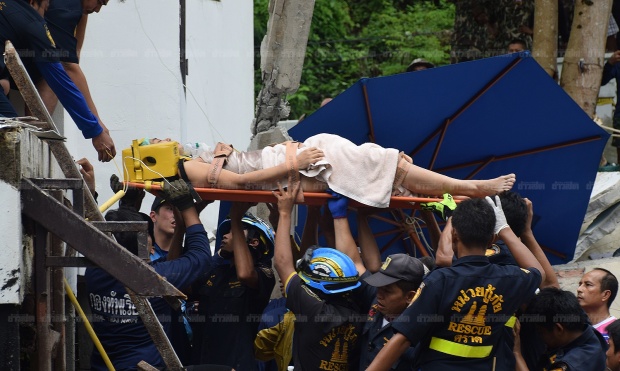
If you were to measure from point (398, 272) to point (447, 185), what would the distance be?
111 centimetres

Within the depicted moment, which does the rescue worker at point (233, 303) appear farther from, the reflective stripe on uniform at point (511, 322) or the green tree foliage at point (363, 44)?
the green tree foliage at point (363, 44)

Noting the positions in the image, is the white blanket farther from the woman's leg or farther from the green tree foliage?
the green tree foliage

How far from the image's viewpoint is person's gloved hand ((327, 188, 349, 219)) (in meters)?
5.27

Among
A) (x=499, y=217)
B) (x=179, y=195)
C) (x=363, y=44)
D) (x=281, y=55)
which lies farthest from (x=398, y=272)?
→ (x=363, y=44)

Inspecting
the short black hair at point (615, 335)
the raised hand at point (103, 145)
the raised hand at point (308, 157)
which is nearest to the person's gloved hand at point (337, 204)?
the raised hand at point (308, 157)

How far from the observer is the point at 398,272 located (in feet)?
14.6

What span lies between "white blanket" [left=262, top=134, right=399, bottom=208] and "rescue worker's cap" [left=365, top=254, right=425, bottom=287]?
2.54 feet

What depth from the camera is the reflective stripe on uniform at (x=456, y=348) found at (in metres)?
4.25

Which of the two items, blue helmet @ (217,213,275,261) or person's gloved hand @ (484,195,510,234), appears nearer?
person's gloved hand @ (484,195,510,234)

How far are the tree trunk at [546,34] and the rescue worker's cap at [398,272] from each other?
4.52 metres

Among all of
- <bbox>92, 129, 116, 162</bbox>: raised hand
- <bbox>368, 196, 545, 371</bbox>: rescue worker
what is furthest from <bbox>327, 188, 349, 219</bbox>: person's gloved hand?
<bbox>92, 129, 116, 162</bbox>: raised hand

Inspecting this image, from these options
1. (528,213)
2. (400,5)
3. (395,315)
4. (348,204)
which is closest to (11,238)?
(395,315)

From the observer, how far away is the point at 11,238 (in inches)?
141

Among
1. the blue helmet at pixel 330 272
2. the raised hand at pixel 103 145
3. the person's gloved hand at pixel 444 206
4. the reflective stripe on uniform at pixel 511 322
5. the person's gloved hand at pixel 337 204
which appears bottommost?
the reflective stripe on uniform at pixel 511 322
